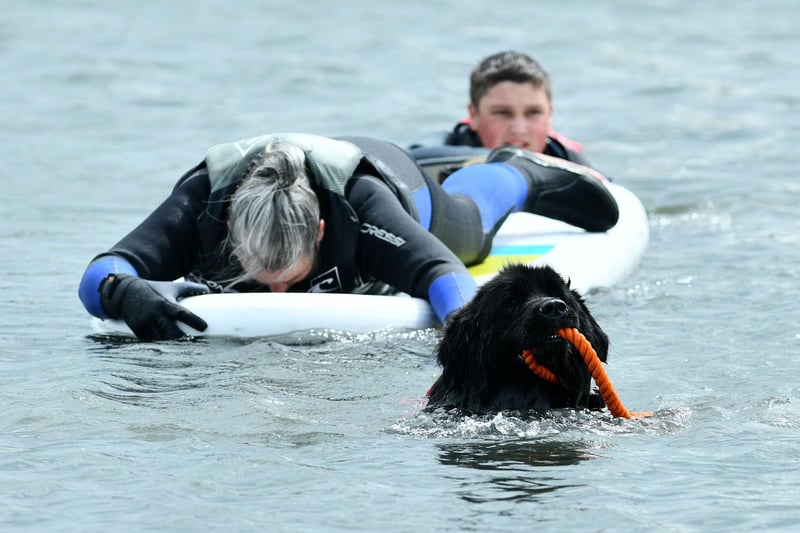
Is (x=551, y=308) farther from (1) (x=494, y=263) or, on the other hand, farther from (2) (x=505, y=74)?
(2) (x=505, y=74)

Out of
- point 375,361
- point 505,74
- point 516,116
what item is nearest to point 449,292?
point 375,361

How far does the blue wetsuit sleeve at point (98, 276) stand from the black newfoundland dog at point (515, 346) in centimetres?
176

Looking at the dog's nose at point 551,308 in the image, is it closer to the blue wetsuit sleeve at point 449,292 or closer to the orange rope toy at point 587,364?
the orange rope toy at point 587,364

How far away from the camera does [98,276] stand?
551 centimetres

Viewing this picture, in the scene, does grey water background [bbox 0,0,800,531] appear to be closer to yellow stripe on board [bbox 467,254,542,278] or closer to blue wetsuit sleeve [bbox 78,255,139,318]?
blue wetsuit sleeve [bbox 78,255,139,318]

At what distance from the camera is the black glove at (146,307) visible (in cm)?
534

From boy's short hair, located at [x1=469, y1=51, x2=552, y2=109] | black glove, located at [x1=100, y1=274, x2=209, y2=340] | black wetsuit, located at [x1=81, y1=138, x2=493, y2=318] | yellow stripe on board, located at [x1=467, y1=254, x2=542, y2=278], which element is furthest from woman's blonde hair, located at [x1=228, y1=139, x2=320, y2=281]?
boy's short hair, located at [x1=469, y1=51, x2=552, y2=109]

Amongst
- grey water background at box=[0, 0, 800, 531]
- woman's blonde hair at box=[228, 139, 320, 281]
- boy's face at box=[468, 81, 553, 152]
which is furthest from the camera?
boy's face at box=[468, 81, 553, 152]

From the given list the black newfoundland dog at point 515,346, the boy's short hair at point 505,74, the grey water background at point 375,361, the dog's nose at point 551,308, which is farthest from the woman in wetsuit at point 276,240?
the boy's short hair at point 505,74

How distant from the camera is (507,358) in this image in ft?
13.6

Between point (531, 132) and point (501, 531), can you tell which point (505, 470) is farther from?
point (531, 132)

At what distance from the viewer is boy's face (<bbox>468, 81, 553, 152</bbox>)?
26.9 ft

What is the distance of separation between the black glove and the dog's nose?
5.95 feet

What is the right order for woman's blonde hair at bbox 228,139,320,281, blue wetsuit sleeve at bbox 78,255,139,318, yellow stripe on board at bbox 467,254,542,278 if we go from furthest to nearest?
yellow stripe on board at bbox 467,254,542,278 → blue wetsuit sleeve at bbox 78,255,139,318 → woman's blonde hair at bbox 228,139,320,281
